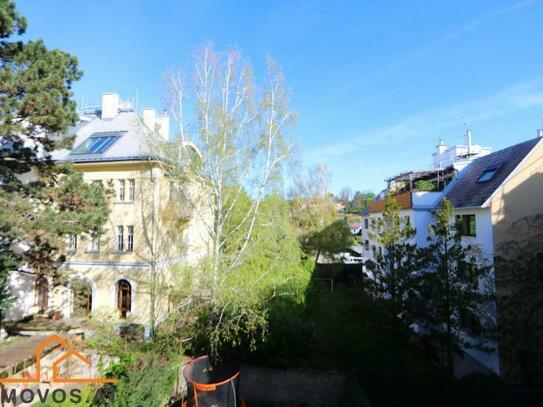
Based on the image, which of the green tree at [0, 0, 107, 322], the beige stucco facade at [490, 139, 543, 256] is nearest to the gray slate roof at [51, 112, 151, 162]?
the green tree at [0, 0, 107, 322]

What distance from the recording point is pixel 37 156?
1039cm

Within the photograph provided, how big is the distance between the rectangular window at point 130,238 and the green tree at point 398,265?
496 inches

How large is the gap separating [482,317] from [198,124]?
48.5ft

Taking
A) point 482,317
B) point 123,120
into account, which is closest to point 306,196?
point 123,120

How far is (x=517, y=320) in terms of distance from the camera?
12039 millimetres

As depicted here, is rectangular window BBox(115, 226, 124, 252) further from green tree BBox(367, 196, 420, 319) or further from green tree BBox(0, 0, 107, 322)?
green tree BBox(367, 196, 420, 319)

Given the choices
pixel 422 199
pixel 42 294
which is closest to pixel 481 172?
pixel 422 199

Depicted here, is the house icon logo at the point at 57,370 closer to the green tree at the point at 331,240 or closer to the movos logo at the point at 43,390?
the movos logo at the point at 43,390

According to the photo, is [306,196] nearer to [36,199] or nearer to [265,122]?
[265,122]

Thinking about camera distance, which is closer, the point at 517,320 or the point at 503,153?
the point at 517,320

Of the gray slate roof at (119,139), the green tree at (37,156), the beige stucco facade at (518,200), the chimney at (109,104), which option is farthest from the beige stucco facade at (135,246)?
the beige stucco facade at (518,200)

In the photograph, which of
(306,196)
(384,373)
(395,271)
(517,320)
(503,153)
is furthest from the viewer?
(306,196)

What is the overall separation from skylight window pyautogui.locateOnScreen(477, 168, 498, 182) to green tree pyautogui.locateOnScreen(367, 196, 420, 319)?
5.15 m

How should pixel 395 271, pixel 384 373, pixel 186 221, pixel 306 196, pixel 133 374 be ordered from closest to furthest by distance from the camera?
1. pixel 133 374
2. pixel 384 373
3. pixel 395 271
4. pixel 186 221
5. pixel 306 196
